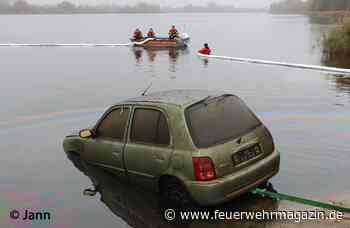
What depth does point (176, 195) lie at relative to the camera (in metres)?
6.84

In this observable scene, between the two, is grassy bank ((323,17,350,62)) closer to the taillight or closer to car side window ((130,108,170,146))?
car side window ((130,108,170,146))

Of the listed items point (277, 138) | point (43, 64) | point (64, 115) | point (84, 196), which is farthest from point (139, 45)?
point (84, 196)

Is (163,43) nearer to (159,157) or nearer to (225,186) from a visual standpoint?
(159,157)

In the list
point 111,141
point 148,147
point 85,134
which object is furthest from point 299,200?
point 85,134

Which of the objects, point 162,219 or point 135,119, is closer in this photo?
point 162,219

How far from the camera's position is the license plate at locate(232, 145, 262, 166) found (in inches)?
259

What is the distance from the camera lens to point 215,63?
31188mm

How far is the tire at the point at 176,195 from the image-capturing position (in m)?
6.67

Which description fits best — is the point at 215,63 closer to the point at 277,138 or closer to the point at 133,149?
the point at 277,138

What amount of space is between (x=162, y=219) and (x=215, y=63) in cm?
2507

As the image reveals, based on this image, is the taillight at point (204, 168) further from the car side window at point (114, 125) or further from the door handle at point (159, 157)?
the car side window at point (114, 125)

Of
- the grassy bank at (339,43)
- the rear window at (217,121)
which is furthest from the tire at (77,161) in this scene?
the grassy bank at (339,43)

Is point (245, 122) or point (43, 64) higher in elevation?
point (245, 122)

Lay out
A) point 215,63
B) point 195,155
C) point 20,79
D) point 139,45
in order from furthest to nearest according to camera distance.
Answer: 1. point 139,45
2. point 215,63
3. point 20,79
4. point 195,155
